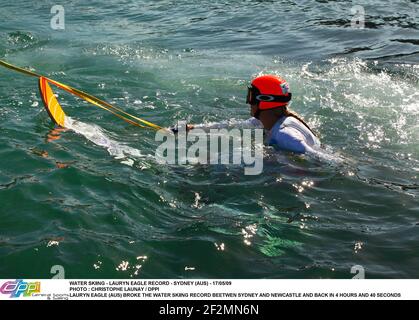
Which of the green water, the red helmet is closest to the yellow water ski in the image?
the green water

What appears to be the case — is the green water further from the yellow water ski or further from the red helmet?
the red helmet

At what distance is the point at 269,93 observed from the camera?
6629 millimetres

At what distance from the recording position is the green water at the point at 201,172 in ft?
16.2

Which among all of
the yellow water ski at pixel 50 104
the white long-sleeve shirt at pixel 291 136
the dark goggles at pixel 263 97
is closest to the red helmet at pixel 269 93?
the dark goggles at pixel 263 97

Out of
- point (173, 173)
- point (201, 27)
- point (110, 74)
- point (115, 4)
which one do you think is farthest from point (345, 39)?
point (173, 173)

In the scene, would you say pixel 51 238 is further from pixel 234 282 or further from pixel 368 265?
pixel 368 265

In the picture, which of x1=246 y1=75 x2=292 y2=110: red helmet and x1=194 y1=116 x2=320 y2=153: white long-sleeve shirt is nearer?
x1=194 y1=116 x2=320 y2=153: white long-sleeve shirt

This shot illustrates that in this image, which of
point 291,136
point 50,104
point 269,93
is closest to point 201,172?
point 291,136

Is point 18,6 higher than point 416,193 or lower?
higher

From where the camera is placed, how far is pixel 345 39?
13.8m

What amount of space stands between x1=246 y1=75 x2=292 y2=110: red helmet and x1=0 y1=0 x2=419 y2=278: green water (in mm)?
606

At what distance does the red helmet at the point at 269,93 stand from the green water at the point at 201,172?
61cm

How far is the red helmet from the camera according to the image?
21.7 ft

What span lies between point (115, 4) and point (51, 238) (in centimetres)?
1345
